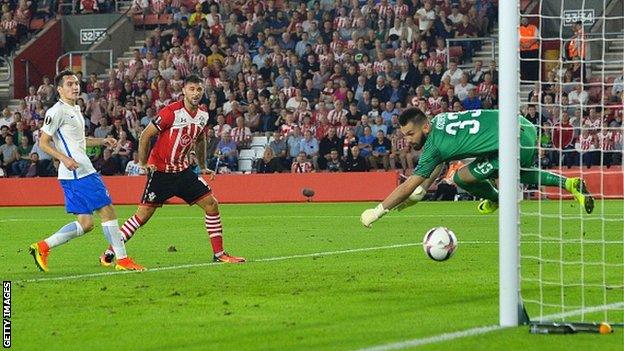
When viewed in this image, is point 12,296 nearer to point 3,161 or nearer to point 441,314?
point 441,314

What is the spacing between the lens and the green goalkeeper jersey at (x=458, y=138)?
1205 cm

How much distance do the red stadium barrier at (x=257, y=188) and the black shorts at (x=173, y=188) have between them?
592 inches

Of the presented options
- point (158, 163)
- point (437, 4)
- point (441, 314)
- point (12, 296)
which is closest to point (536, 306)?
point (441, 314)

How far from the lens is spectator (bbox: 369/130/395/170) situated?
30.1 m

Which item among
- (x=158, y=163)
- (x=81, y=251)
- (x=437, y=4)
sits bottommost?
(x=81, y=251)

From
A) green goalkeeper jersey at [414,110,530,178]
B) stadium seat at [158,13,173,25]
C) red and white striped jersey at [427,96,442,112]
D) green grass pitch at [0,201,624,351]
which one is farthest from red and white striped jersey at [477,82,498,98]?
green goalkeeper jersey at [414,110,530,178]

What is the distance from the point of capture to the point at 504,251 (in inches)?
327

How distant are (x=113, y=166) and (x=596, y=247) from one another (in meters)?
19.1

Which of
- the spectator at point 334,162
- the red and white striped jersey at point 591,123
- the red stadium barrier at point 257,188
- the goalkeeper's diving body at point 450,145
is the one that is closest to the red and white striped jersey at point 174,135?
the goalkeeper's diving body at point 450,145

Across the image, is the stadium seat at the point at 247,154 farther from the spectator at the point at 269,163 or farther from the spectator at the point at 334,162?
the spectator at the point at 334,162

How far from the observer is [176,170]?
14180mm

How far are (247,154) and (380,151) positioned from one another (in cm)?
360

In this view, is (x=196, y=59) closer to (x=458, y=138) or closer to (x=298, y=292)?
(x=458, y=138)

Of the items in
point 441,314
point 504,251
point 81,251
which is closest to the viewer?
point 504,251
